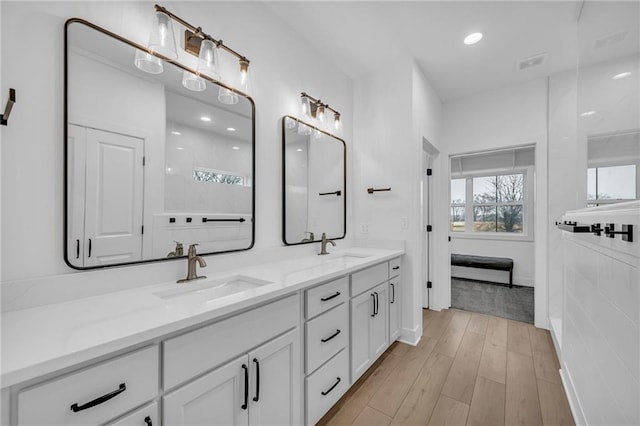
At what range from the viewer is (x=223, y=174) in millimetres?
1658

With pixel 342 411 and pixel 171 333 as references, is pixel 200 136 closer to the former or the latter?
pixel 171 333

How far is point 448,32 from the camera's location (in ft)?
7.34

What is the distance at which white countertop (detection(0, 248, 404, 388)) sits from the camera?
65 centimetres

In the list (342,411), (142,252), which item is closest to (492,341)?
(342,411)

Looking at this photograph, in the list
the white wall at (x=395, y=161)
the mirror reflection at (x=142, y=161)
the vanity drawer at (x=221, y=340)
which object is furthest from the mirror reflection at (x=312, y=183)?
the vanity drawer at (x=221, y=340)

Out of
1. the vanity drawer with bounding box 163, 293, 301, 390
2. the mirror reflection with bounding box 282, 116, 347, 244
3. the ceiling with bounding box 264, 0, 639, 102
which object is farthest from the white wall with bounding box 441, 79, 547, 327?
the vanity drawer with bounding box 163, 293, 301, 390

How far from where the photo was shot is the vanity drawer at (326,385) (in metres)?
1.45

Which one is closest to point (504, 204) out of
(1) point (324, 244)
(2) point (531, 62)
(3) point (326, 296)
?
(2) point (531, 62)

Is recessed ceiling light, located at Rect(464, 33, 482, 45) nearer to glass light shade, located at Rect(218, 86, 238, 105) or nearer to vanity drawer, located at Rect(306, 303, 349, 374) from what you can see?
glass light shade, located at Rect(218, 86, 238, 105)

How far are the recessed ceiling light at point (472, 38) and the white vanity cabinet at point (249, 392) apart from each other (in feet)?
8.82

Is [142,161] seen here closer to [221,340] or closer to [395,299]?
[221,340]

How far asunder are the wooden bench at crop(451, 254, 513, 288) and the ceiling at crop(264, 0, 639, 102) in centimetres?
284

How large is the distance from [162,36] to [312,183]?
1432 mm

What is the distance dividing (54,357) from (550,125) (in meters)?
4.03
